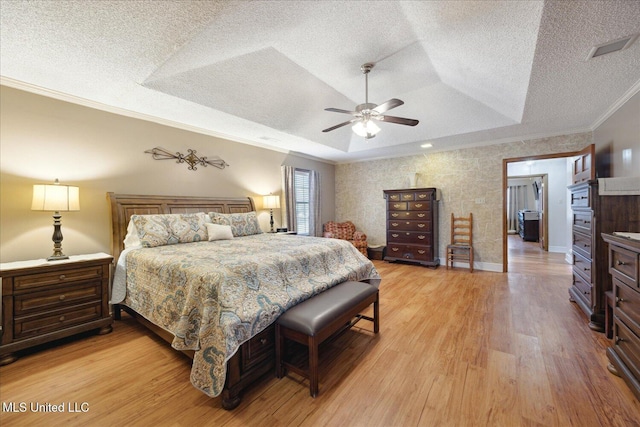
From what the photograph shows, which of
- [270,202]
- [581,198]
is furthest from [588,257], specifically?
[270,202]

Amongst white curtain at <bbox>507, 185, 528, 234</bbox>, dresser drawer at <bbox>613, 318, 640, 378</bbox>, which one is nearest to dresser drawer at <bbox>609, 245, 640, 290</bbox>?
dresser drawer at <bbox>613, 318, 640, 378</bbox>

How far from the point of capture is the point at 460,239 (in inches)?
201

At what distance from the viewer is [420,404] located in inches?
62.1

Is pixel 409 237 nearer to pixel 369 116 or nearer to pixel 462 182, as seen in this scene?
pixel 462 182

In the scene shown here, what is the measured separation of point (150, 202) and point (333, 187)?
4.42 metres

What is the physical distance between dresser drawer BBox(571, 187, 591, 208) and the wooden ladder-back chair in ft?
6.13

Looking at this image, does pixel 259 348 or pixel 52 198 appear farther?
pixel 52 198

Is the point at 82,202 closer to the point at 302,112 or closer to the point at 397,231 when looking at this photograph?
the point at 302,112

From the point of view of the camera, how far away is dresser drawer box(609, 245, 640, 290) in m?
1.62

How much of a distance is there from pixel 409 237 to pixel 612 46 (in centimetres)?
387

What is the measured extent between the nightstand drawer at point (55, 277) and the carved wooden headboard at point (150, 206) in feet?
1.57

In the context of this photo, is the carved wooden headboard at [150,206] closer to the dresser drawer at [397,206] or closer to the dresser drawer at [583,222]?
the dresser drawer at [397,206]

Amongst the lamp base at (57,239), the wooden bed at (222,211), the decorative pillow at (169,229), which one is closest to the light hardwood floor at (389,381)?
the wooden bed at (222,211)

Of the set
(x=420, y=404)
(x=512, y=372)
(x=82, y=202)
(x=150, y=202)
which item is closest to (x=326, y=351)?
(x=420, y=404)
